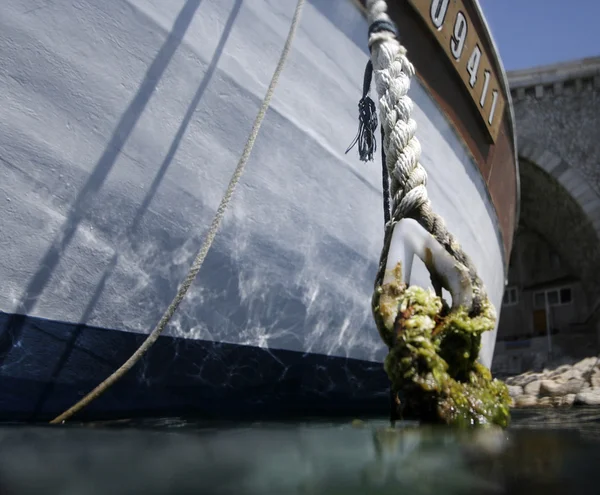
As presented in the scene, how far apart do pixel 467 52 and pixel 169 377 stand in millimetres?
2700

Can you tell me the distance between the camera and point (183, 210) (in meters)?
2.44

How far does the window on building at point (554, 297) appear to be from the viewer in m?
17.8

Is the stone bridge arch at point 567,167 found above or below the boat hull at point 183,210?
above

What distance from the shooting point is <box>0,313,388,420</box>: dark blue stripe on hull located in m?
2.05

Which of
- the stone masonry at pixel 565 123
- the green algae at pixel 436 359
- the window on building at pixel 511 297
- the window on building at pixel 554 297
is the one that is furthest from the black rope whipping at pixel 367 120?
the window on building at pixel 511 297

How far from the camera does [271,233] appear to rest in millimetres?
2697

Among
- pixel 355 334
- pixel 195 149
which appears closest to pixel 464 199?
pixel 355 334

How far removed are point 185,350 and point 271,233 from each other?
65 cm

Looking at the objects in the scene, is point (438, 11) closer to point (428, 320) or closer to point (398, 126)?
point (398, 126)

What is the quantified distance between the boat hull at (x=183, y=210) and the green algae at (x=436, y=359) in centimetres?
86

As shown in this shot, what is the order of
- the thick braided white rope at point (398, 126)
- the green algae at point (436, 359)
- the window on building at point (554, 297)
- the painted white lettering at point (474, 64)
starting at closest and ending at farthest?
the green algae at point (436, 359)
the thick braided white rope at point (398, 126)
the painted white lettering at point (474, 64)
the window on building at point (554, 297)

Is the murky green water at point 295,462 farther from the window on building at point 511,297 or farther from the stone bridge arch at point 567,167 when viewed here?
the window on building at point 511,297

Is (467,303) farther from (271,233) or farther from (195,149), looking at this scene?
(195,149)

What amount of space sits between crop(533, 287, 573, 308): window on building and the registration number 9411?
15.1 metres
